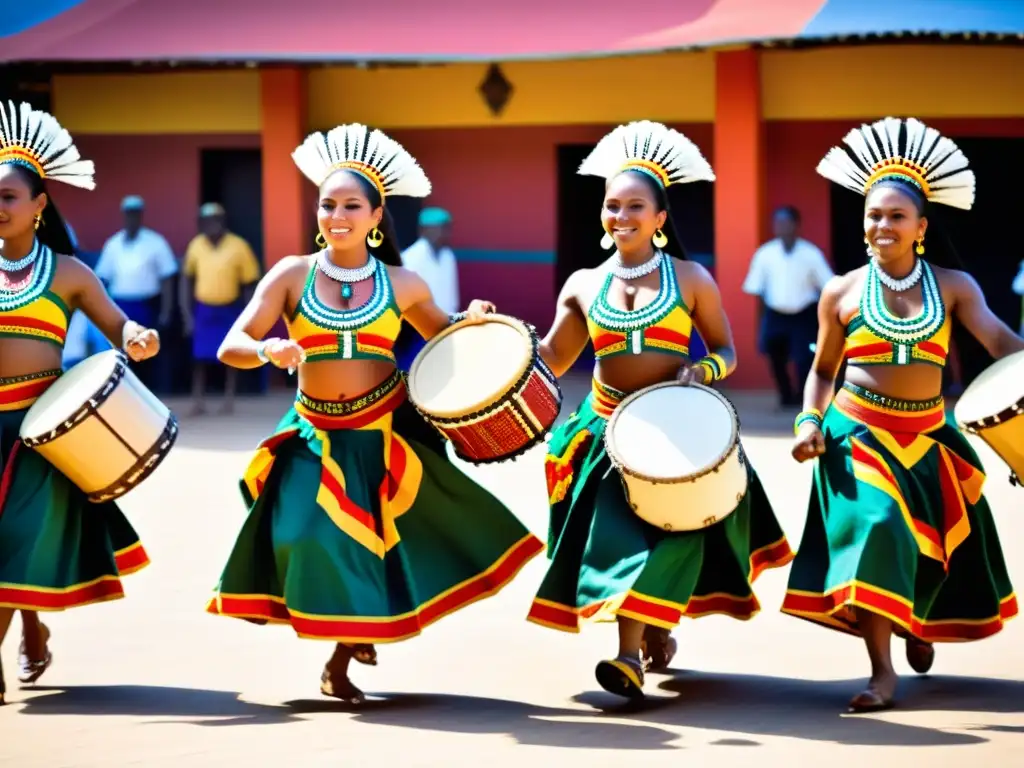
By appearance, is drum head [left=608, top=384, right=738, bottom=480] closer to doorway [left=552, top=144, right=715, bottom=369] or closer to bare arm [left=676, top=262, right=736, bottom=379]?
bare arm [left=676, top=262, right=736, bottom=379]

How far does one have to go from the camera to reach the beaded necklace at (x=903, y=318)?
279 inches

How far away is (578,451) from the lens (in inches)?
289

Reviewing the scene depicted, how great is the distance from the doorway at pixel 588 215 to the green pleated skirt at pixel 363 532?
11.7 m

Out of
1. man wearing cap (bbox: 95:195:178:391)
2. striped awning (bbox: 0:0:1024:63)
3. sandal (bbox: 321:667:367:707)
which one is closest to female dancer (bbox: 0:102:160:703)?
sandal (bbox: 321:667:367:707)

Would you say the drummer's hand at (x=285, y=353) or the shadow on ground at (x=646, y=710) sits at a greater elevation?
the drummer's hand at (x=285, y=353)

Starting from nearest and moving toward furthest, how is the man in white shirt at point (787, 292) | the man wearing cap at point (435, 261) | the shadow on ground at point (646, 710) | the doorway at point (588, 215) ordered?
1. the shadow on ground at point (646, 710)
2. the man in white shirt at point (787, 292)
3. the man wearing cap at point (435, 261)
4. the doorway at point (588, 215)

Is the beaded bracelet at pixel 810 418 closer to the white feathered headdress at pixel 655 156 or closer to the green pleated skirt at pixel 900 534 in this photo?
the green pleated skirt at pixel 900 534

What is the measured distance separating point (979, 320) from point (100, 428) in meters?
3.05

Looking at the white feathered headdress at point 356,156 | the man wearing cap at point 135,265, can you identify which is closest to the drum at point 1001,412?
the white feathered headdress at point 356,156

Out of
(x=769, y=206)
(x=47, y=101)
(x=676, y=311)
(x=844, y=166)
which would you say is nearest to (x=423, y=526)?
(x=676, y=311)

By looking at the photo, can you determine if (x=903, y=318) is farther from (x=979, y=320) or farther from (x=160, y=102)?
(x=160, y=102)

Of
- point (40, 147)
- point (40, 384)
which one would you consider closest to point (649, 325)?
point (40, 384)

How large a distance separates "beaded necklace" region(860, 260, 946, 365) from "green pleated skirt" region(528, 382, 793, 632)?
0.68 metres

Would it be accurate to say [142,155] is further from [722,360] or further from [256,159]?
[722,360]
